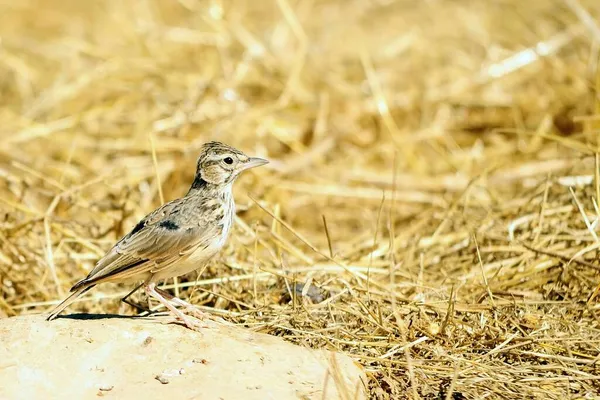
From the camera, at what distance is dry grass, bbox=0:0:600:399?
190 inches

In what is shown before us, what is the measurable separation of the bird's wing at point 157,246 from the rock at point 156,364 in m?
0.39

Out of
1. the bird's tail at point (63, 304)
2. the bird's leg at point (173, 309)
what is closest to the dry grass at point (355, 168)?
the bird's leg at point (173, 309)

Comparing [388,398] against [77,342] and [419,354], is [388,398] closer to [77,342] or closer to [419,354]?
[419,354]

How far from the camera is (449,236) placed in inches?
256

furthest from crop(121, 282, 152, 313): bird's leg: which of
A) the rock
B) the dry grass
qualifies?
the rock

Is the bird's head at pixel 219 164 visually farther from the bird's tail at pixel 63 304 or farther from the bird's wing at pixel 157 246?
the bird's tail at pixel 63 304

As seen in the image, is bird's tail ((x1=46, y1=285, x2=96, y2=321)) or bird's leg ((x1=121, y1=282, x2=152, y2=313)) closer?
bird's tail ((x1=46, y1=285, x2=96, y2=321))

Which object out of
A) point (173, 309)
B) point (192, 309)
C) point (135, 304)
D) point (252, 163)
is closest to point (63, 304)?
point (173, 309)

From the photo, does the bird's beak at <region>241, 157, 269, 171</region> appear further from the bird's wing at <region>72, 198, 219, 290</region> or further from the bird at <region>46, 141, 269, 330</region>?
the bird's wing at <region>72, 198, 219, 290</region>

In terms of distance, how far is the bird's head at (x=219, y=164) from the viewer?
17.9ft

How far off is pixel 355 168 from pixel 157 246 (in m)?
4.35

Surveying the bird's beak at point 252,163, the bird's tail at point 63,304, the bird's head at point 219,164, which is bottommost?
the bird's tail at point 63,304

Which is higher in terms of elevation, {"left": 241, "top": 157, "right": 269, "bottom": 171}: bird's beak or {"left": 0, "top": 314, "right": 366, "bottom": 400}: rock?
{"left": 241, "top": 157, "right": 269, "bottom": 171}: bird's beak

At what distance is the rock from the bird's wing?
391 millimetres
